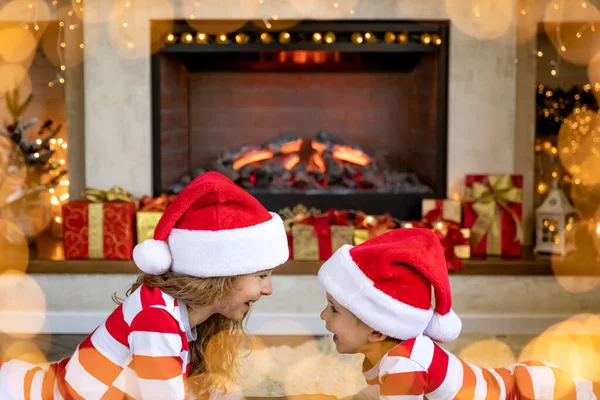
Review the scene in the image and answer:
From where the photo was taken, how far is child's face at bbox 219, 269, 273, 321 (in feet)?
6.26

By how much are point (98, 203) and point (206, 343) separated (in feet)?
5.86

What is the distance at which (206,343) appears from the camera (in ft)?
6.82

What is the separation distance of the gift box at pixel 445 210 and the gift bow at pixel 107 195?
4.38 feet

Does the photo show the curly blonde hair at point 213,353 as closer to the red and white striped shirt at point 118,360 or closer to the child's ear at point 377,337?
the red and white striped shirt at point 118,360

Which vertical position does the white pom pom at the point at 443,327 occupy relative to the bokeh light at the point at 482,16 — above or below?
below

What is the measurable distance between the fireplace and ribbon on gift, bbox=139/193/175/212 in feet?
0.65

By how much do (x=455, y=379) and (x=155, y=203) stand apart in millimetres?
2179

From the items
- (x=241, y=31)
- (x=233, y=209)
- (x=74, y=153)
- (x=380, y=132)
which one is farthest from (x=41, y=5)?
(x=233, y=209)

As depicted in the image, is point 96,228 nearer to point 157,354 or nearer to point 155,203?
point 155,203

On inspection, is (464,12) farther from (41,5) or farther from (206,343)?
(206,343)

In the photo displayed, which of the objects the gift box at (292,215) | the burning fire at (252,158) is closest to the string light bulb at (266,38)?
the burning fire at (252,158)

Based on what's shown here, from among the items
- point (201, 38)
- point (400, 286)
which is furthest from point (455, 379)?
point (201, 38)

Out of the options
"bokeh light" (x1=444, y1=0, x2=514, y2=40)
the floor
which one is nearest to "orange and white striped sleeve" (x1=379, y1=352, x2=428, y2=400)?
the floor

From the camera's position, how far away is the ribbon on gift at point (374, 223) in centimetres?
366
